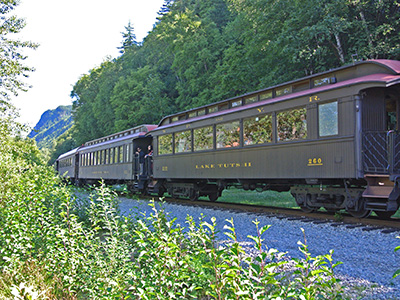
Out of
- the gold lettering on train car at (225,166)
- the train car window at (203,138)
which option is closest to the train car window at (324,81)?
the gold lettering on train car at (225,166)

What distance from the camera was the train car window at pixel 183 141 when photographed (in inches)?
583

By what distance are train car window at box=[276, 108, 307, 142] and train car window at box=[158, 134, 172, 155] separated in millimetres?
6336

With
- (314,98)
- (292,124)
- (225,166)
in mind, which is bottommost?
(225,166)

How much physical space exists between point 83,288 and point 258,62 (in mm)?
23483

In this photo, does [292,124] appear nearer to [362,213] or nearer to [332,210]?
[332,210]

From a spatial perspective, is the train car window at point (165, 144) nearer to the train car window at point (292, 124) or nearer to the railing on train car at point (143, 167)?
the railing on train car at point (143, 167)

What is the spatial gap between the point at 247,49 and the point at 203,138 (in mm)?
15552

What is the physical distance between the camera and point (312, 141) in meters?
9.90

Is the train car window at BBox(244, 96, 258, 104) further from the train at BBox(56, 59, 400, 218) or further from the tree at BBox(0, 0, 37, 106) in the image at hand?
the tree at BBox(0, 0, 37, 106)

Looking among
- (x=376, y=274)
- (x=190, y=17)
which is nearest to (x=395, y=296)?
(x=376, y=274)

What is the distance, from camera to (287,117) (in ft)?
34.8

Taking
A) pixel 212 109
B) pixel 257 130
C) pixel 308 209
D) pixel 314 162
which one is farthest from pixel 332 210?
pixel 212 109

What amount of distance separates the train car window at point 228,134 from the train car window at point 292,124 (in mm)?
1797

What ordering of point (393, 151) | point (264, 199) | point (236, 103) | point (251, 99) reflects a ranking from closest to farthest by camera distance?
point (393, 151) → point (251, 99) → point (236, 103) → point (264, 199)
